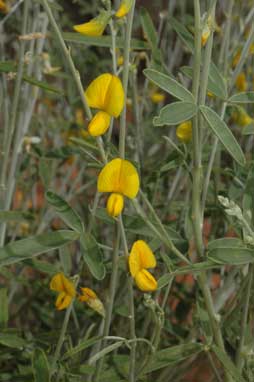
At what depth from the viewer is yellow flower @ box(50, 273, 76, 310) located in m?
0.76

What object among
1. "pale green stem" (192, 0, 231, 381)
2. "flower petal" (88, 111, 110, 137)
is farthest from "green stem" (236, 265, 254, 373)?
"flower petal" (88, 111, 110, 137)

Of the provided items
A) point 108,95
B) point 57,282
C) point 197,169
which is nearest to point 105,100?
point 108,95

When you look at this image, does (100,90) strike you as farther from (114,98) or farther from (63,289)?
(63,289)

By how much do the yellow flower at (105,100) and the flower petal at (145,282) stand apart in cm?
15

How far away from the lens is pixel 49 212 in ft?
3.81

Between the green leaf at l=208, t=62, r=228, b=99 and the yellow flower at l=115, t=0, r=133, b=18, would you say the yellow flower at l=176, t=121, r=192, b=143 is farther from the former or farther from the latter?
the yellow flower at l=115, t=0, r=133, b=18

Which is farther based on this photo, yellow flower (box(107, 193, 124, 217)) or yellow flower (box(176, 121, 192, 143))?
yellow flower (box(176, 121, 192, 143))

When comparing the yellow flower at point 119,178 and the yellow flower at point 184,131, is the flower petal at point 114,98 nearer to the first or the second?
the yellow flower at point 119,178

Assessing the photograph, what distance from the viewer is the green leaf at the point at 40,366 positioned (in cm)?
73

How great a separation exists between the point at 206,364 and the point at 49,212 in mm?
408

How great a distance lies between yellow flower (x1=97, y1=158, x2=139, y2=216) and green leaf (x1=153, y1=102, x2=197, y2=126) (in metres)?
0.05

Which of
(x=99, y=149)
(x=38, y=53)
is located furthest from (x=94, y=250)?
(x=38, y=53)

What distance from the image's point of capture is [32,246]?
2.35ft

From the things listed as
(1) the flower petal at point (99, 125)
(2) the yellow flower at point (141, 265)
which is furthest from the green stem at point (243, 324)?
(1) the flower petal at point (99, 125)
